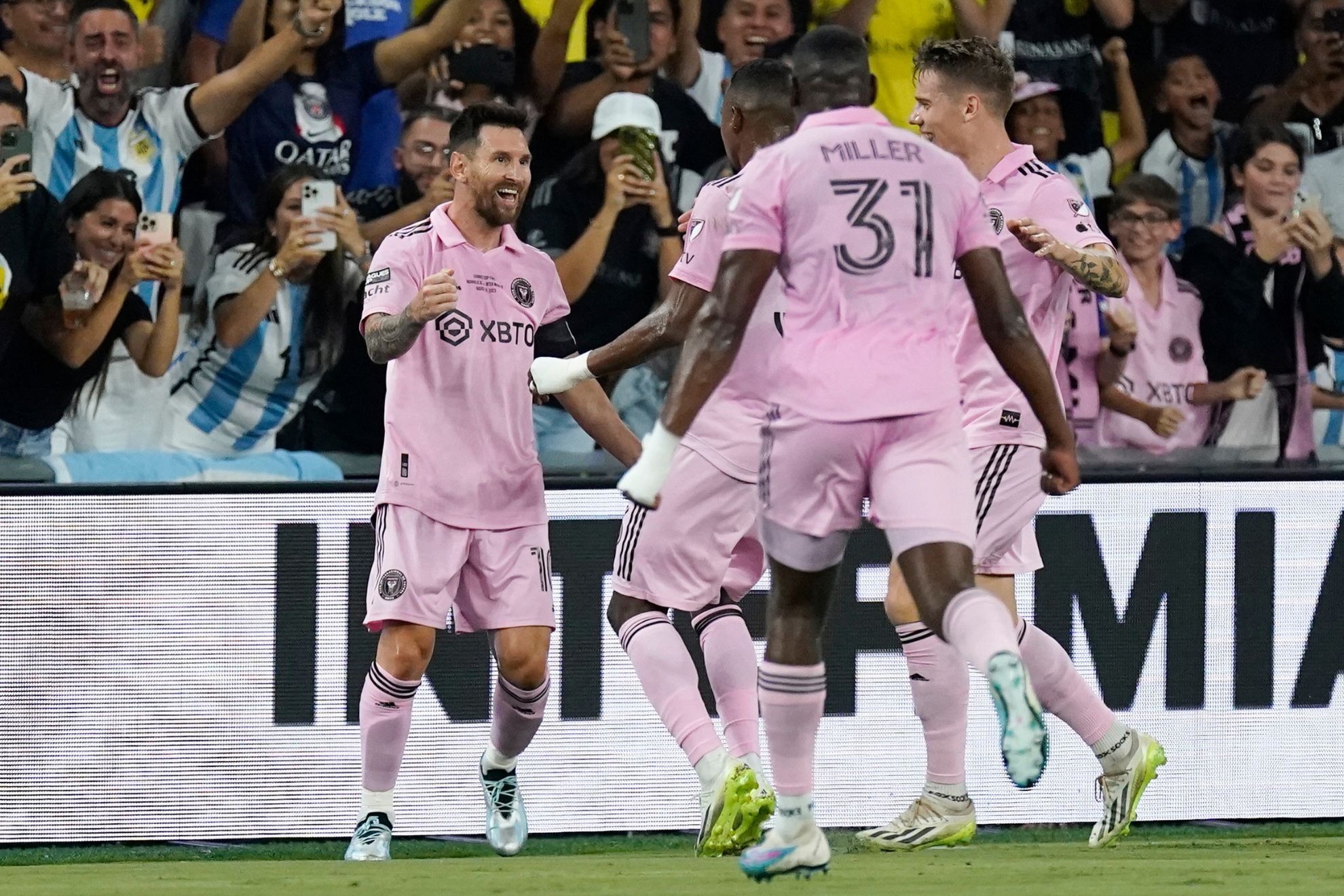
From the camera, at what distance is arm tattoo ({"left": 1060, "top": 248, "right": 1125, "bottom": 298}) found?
16.5ft

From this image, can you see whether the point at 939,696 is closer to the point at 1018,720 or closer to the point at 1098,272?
the point at 1098,272

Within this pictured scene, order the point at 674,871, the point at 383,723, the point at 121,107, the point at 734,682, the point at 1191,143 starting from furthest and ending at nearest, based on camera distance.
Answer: the point at 1191,143, the point at 121,107, the point at 383,723, the point at 734,682, the point at 674,871

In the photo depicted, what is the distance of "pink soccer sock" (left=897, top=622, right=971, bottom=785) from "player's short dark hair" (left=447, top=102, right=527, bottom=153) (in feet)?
6.65

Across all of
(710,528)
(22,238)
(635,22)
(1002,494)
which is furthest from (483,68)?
(1002,494)

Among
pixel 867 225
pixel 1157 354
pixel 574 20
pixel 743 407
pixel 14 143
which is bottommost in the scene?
pixel 1157 354

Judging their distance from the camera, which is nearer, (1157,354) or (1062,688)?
(1062,688)

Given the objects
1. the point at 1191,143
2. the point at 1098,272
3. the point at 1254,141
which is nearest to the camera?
the point at 1098,272

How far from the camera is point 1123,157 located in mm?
8461

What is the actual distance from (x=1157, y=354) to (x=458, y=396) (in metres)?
3.51

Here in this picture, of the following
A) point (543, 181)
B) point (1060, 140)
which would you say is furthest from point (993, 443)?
point (1060, 140)

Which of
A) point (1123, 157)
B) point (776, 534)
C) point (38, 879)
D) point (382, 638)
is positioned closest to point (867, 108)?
point (776, 534)

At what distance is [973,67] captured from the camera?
17.4 feet

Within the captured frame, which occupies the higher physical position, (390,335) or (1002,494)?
(390,335)

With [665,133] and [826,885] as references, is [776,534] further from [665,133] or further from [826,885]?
[665,133]
